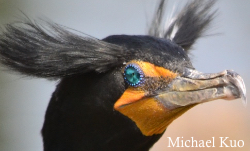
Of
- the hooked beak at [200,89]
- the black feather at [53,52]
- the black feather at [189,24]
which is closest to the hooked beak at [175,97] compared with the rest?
the hooked beak at [200,89]

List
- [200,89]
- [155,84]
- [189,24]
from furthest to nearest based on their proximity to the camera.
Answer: [189,24] < [155,84] < [200,89]

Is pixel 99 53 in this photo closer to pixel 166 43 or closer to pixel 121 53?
pixel 121 53

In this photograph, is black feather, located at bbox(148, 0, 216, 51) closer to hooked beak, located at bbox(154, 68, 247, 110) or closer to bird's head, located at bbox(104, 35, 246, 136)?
bird's head, located at bbox(104, 35, 246, 136)

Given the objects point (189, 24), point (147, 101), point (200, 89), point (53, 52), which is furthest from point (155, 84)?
point (189, 24)

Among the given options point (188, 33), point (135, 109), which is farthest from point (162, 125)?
point (188, 33)

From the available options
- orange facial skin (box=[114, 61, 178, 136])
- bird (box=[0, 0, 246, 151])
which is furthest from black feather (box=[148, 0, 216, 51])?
orange facial skin (box=[114, 61, 178, 136])

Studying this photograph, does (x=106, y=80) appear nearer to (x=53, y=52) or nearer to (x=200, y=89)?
(x=53, y=52)
